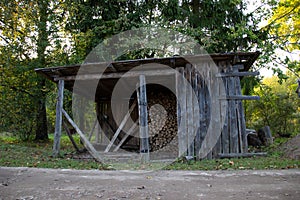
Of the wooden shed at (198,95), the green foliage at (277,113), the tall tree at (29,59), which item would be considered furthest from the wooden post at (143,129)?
the green foliage at (277,113)

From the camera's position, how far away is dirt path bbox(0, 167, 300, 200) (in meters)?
3.14

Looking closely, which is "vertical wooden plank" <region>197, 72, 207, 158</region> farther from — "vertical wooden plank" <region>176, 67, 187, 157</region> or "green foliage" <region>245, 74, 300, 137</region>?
"green foliage" <region>245, 74, 300, 137</region>

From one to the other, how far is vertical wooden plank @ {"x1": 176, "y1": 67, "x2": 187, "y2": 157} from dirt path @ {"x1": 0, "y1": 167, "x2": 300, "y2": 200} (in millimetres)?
1752

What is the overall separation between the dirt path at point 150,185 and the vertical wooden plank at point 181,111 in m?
1.75

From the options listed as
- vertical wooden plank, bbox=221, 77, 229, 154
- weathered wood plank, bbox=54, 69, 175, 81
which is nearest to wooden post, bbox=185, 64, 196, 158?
weathered wood plank, bbox=54, 69, 175, 81

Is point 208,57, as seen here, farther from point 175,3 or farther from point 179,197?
point 175,3

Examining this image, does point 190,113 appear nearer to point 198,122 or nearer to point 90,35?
point 198,122

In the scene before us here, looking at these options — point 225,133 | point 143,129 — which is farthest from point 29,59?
point 225,133

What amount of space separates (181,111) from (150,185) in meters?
3.15

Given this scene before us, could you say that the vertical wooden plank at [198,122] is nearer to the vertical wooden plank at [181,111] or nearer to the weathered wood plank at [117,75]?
A: the vertical wooden plank at [181,111]

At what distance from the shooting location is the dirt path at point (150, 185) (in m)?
3.14

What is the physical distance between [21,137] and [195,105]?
9727 millimetres

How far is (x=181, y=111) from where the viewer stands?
6.58 meters

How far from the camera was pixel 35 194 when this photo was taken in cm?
323
